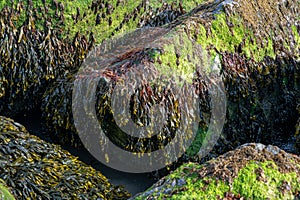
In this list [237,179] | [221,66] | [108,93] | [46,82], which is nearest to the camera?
[237,179]

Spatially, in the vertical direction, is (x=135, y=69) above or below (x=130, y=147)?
above

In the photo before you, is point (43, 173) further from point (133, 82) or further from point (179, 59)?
point (179, 59)

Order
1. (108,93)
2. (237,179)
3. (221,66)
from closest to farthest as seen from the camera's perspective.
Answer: (237,179)
(108,93)
(221,66)

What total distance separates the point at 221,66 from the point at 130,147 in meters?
1.12

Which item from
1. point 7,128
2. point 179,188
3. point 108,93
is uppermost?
point 108,93

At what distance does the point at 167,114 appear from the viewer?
4363mm

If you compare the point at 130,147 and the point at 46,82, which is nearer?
the point at 130,147

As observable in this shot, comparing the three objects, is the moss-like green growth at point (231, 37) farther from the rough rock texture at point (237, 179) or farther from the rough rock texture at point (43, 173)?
the rough rock texture at point (237, 179)

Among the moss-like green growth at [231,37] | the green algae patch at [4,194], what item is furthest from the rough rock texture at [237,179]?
the moss-like green growth at [231,37]

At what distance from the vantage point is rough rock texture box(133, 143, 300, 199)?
9.93 feet

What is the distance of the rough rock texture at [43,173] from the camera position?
12.2 feet

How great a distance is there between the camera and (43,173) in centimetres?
386

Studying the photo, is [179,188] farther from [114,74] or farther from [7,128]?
[7,128]

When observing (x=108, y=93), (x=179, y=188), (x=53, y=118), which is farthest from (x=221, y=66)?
(x=179, y=188)
